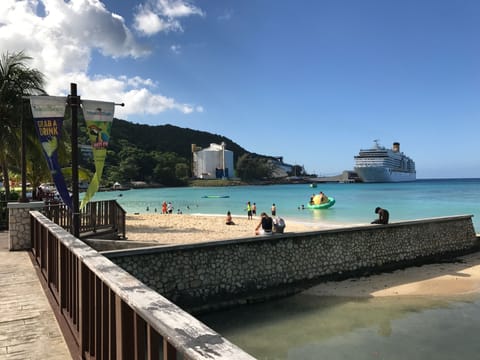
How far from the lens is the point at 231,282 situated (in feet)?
36.4

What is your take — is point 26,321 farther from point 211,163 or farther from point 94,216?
point 211,163

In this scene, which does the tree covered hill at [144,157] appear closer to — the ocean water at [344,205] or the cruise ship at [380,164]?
the ocean water at [344,205]

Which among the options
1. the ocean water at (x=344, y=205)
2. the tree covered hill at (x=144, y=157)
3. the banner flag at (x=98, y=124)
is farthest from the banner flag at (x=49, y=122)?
the tree covered hill at (x=144, y=157)

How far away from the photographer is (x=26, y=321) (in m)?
4.75

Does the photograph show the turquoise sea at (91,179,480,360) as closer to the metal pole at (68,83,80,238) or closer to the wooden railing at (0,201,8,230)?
the metal pole at (68,83,80,238)

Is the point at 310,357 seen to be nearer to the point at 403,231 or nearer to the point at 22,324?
the point at 22,324

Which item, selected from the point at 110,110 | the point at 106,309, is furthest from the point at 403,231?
the point at 106,309

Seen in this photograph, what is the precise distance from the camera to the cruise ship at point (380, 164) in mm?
128125

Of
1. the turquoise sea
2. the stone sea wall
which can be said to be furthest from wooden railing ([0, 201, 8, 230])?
the turquoise sea

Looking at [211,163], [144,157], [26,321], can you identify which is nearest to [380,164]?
[211,163]

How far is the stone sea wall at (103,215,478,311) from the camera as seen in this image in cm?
1013

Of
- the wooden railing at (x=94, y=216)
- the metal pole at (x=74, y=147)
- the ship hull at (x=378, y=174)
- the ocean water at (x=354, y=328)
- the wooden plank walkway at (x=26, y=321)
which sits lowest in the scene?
the ocean water at (x=354, y=328)

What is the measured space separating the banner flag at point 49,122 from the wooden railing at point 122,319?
3.84 metres

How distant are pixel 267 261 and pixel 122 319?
381 inches
